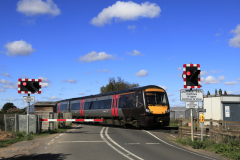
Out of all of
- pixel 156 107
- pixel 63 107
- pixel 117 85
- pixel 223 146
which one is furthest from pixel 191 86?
pixel 117 85

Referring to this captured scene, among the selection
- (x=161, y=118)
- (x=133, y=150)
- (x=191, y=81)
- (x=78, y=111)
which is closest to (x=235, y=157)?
(x=133, y=150)

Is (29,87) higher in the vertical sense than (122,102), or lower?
higher

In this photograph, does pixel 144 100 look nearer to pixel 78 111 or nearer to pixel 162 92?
pixel 162 92

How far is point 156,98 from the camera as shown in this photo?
23.4m

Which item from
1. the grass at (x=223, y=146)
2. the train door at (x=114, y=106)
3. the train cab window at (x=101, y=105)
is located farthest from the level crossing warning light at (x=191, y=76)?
the train cab window at (x=101, y=105)

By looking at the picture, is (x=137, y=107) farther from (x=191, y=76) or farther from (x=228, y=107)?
(x=228, y=107)

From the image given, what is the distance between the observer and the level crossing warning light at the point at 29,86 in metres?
18.2

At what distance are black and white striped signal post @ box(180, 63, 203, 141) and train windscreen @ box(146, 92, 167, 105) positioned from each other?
8157 millimetres

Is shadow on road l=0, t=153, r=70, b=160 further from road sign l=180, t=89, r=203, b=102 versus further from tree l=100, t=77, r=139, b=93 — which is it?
tree l=100, t=77, r=139, b=93

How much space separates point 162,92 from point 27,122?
11.4 m

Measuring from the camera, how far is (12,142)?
14.5 metres

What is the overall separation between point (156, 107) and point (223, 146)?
34.6 ft

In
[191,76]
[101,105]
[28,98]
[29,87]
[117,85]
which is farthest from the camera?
[117,85]

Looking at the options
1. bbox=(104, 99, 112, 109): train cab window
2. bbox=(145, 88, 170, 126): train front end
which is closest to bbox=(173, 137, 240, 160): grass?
bbox=(145, 88, 170, 126): train front end
